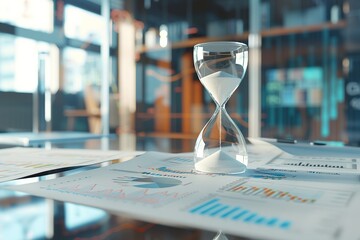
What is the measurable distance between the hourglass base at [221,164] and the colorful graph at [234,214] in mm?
171

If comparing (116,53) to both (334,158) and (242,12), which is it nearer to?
(242,12)

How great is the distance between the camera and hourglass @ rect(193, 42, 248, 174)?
54 cm

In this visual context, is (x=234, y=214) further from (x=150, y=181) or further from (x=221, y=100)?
(x=221, y=100)

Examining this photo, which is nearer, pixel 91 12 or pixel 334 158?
pixel 334 158

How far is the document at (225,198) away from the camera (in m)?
0.29

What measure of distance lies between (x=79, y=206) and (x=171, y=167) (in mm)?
249

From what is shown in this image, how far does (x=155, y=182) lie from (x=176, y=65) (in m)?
3.38

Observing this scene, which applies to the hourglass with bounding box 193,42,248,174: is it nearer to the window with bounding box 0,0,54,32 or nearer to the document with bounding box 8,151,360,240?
the document with bounding box 8,151,360,240

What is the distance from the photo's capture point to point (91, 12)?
13.3 feet

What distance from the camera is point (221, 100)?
0.56 m

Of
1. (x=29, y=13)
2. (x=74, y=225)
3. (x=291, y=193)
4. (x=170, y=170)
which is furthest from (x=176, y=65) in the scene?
(x=74, y=225)

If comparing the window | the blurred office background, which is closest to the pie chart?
the blurred office background

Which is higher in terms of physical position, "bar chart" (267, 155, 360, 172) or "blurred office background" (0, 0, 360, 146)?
"blurred office background" (0, 0, 360, 146)

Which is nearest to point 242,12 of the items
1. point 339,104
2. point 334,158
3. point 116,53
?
point 339,104
